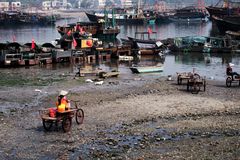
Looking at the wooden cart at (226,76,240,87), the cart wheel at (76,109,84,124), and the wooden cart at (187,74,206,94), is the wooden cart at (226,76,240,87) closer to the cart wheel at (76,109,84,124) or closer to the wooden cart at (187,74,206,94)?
the wooden cart at (187,74,206,94)

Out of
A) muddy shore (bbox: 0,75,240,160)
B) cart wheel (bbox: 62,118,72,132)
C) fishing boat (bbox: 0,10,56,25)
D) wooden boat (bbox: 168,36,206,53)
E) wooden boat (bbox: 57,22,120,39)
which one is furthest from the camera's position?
fishing boat (bbox: 0,10,56,25)

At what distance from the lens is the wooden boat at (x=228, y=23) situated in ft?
291

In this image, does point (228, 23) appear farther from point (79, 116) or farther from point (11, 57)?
point (79, 116)

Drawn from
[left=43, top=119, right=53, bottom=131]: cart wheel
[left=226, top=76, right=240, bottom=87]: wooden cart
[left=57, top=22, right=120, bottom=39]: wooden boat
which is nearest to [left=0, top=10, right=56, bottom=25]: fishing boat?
[left=57, top=22, right=120, bottom=39]: wooden boat

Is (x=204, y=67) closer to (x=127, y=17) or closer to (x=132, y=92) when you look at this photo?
(x=132, y=92)

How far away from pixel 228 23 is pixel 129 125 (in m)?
74.1

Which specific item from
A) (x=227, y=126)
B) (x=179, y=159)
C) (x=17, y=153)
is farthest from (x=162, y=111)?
(x=17, y=153)

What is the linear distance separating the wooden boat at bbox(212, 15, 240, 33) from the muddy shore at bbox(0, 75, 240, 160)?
201 ft

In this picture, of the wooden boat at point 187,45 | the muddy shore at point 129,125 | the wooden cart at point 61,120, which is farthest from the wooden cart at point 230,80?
the wooden boat at point 187,45

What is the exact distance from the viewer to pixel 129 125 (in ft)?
66.1

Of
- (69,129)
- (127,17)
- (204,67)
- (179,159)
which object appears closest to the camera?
(179,159)

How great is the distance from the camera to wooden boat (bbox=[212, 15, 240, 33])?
291ft

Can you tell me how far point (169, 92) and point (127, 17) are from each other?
340 feet

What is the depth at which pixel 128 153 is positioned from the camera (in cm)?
1631
